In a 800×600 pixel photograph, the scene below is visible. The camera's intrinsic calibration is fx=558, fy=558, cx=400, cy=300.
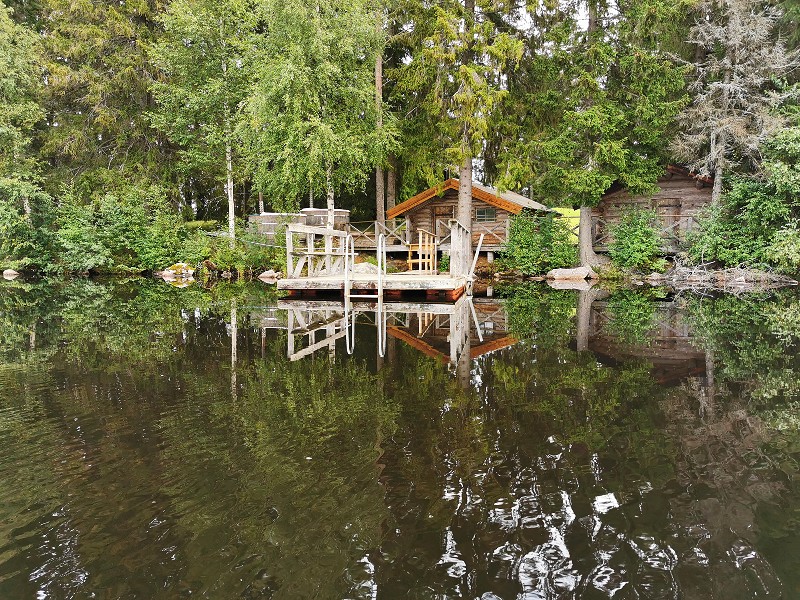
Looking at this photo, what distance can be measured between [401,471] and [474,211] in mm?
24825

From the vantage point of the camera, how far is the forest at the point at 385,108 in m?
21.7

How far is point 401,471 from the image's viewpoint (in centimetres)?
501

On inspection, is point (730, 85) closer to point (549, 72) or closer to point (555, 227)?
point (549, 72)

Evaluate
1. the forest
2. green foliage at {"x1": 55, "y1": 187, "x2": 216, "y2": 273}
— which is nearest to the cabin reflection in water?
the forest

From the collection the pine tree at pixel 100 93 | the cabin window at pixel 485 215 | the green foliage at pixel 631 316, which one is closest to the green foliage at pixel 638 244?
the green foliage at pixel 631 316

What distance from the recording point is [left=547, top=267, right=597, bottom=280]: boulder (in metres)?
24.6

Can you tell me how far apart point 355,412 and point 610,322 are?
8850mm

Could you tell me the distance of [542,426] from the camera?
6.18 meters

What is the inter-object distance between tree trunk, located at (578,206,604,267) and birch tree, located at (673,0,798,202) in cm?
441

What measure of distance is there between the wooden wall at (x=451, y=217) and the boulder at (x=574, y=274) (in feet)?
11.8

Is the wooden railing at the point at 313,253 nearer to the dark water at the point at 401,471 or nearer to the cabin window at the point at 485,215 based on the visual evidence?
the cabin window at the point at 485,215

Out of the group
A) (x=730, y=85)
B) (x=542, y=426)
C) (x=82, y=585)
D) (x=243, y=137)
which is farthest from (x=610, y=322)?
(x=243, y=137)

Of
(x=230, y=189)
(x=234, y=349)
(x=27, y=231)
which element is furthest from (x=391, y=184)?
(x=234, y=349)

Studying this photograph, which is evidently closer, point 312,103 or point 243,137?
point 312,103
